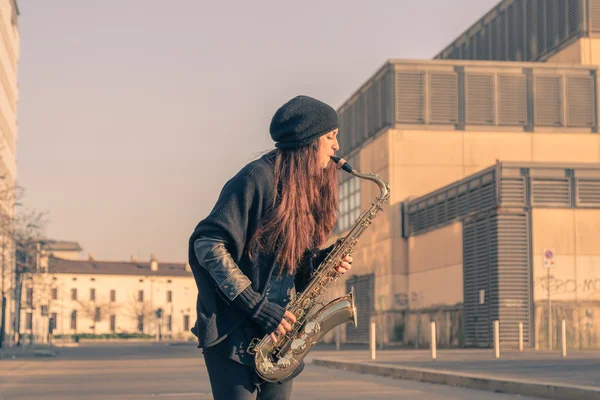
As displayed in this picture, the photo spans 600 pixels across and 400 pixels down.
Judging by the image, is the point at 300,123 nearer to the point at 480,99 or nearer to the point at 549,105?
the point at 480,99

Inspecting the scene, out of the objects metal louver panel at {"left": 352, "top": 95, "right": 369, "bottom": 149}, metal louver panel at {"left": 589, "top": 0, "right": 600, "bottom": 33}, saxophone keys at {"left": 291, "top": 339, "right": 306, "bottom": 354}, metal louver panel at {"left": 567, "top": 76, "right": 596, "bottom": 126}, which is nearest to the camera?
saxophone keys at {"left": 291, "top": 339, "right": 306, "bottom": 354}

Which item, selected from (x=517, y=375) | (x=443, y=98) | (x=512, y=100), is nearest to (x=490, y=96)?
(x=512, y=100)

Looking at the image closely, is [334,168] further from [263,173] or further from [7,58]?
[7,58]

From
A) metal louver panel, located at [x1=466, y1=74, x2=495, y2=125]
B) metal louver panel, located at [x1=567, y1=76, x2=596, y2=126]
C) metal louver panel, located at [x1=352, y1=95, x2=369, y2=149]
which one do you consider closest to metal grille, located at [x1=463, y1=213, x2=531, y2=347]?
metal louver panel, located at [x1=466, y1=74, x2=495, y2=125]

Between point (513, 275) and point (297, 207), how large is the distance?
33.0 meters

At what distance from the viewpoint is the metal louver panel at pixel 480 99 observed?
48.1 metres

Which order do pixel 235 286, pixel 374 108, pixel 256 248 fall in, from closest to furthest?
pixel 235 286, pixel 256 248, pixel 374 108

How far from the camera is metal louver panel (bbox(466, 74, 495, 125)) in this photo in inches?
1895

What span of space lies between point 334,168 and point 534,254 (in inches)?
1303

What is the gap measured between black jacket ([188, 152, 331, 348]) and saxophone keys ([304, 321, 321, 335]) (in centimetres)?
15

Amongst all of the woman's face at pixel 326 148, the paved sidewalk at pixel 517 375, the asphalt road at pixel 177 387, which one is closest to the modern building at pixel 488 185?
the paved sidewalk at pixel 517 375

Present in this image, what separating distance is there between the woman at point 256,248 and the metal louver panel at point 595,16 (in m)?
45.5

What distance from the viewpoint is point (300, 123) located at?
179 inches

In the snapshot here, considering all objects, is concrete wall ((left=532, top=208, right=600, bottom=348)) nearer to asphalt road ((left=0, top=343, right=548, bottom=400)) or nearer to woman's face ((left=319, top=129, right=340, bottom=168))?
asphalt road ((left=0, top=343, right=548, bottom=400))
